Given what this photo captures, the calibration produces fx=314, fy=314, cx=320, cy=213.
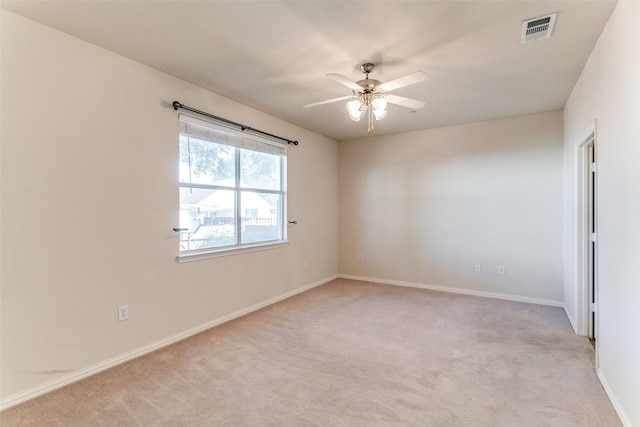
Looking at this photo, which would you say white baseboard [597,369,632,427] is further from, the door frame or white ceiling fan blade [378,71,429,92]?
white ceiling fan blade [378,71,429,92]

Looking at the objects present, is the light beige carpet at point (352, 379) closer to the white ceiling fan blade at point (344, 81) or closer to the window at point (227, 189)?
the window at point (227, 189)

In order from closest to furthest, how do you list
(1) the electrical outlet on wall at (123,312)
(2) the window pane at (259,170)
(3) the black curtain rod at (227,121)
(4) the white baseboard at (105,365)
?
(4) the white baseboard at (105,365) → (1) the electrical outlet on wall at (123,312) → (3) the black curtain rod at (227,121) → (2) the window pane at (259,170)

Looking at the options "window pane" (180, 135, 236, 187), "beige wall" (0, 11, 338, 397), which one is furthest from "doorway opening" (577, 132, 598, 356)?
"beige wall" (0, 11, 338, 397)

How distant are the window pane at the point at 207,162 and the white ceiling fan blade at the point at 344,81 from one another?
1.72 metres

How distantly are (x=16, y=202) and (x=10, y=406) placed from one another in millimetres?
1322

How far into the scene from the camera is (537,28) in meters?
2.22

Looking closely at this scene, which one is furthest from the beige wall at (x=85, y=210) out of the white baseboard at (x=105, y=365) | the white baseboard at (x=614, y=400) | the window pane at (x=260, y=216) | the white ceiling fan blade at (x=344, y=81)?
the white baseboard at (x=614, y=400)

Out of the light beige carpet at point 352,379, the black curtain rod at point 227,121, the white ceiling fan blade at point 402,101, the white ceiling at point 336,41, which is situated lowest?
the light beige carpet at point 352,379

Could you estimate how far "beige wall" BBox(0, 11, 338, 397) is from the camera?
211 centimetres

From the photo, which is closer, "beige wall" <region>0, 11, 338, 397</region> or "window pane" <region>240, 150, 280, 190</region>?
"beige wall" <region>0, 11, 338, 397</region>

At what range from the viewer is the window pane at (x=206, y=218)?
322 centimetres

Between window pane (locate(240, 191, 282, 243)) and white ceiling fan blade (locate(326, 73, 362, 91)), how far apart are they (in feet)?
6.34

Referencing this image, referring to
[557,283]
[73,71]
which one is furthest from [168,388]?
[557,283]

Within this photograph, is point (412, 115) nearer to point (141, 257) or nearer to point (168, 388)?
point (141, 257)
